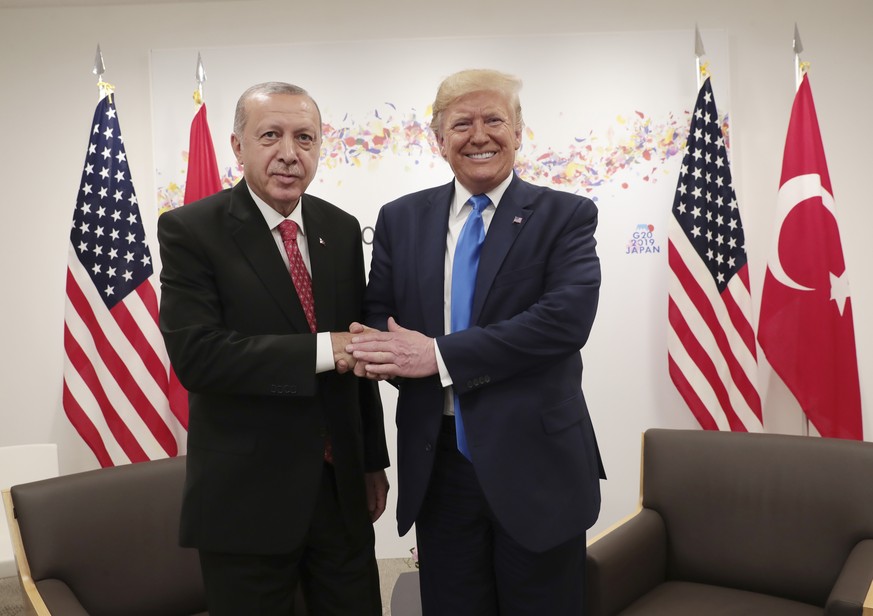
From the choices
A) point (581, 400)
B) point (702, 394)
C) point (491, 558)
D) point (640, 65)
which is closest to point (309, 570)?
point (491, 558)

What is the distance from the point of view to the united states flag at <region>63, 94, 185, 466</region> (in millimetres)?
3639

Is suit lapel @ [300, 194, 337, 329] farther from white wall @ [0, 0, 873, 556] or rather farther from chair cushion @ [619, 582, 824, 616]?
white wall @ [0, 0, 873, 556]

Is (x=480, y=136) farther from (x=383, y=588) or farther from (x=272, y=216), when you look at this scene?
(x=383, y=588)

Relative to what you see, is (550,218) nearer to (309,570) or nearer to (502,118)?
(502,118)

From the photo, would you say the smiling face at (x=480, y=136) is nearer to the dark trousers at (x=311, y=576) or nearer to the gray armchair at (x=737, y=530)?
the dark trousers at (x=311, y=576)

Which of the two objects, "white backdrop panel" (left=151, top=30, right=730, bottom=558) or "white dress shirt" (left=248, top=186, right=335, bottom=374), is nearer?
"white dress shirt" (left=248, top=186, right=335, bottom=374)

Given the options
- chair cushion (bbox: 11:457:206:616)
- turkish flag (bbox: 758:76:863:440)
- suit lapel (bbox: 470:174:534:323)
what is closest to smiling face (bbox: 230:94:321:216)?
suit lapel (bbox: 470:174:534:323)

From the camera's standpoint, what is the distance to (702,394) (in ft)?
12.4

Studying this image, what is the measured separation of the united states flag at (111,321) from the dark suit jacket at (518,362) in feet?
7.15

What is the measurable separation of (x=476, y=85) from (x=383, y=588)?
2650 millimetres

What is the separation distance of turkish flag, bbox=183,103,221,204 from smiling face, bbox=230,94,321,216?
6.55 ft

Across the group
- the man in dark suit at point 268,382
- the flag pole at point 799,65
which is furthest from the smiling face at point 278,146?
the flag pole at point 799,65

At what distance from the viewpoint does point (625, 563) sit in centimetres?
248

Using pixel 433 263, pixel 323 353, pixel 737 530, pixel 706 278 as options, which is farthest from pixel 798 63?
pixel 323 353
